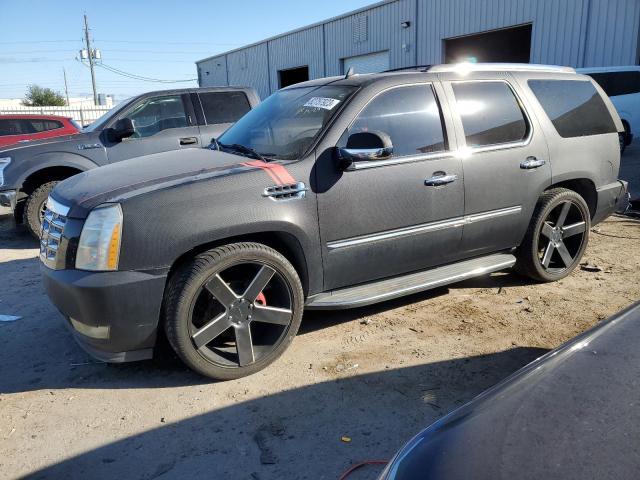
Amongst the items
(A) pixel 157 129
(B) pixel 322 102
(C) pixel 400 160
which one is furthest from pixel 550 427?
(A) pixel 157 129

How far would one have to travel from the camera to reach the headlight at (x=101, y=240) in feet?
9.12

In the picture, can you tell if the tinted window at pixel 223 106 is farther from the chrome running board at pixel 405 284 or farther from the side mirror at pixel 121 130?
the chrome running board at pixel 405 284

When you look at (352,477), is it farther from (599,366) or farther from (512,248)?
(512,248)

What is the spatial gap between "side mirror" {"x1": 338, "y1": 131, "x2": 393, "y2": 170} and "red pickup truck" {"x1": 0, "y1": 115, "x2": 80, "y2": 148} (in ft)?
27.6

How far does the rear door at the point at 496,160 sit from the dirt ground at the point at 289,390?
0.66 meters

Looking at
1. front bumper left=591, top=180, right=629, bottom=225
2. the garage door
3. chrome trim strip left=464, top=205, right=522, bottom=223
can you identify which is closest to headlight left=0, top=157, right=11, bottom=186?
chrome trim strip left=464, top=205, right=522, bottom=223

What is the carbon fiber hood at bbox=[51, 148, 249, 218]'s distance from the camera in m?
2.93

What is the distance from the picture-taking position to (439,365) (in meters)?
3.30

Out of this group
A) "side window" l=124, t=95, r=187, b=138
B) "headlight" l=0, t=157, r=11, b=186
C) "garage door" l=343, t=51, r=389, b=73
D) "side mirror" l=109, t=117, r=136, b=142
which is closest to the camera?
"side mirror" l=109, t=117, r=136, b=142

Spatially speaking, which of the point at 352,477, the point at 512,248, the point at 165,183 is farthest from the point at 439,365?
the point at 165,183

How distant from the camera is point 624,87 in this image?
12.7 meters

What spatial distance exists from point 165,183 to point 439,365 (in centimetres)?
207

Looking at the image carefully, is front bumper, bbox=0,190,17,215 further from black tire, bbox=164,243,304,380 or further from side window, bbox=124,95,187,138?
black tire, bbox=164,243,304,380

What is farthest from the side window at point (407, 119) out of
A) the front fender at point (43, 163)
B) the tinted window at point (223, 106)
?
the front fender at point (43, 163)
